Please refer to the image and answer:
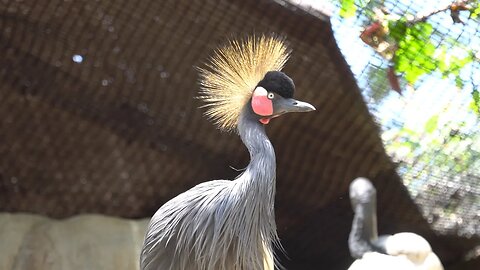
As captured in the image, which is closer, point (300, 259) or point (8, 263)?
point (8, 263)

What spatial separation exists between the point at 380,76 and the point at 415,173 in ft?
1.04

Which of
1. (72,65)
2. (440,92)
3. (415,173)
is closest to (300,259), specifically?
(415,173)

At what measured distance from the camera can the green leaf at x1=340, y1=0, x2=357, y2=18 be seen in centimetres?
183

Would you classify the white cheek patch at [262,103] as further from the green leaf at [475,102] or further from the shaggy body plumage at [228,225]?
the green leaf at [475,102]

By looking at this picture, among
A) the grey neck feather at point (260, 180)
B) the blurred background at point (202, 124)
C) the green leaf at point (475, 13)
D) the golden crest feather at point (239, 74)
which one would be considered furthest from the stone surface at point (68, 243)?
the green leaf at point (475, 13)

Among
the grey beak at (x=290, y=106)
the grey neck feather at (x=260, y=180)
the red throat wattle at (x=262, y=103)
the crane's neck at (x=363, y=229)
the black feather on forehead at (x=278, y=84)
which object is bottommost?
the crane's neck at (x=363, y=229)

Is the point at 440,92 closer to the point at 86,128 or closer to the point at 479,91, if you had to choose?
the point at 479,91

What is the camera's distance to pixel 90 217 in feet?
7.44

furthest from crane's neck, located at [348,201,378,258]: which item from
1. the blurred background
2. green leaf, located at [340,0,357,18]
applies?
green leaf, located at [340,0,357,18]

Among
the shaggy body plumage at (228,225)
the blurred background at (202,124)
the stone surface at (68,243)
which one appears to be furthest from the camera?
the stone surface at (68,243)

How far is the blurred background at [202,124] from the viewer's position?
1823mm

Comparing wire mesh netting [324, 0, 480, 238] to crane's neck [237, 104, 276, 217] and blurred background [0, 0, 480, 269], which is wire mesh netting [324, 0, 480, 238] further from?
crane's neck [237, 104, 276, 217]

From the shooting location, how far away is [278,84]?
1.46m

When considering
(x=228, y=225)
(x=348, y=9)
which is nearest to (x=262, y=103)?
(x=228, y=225)
